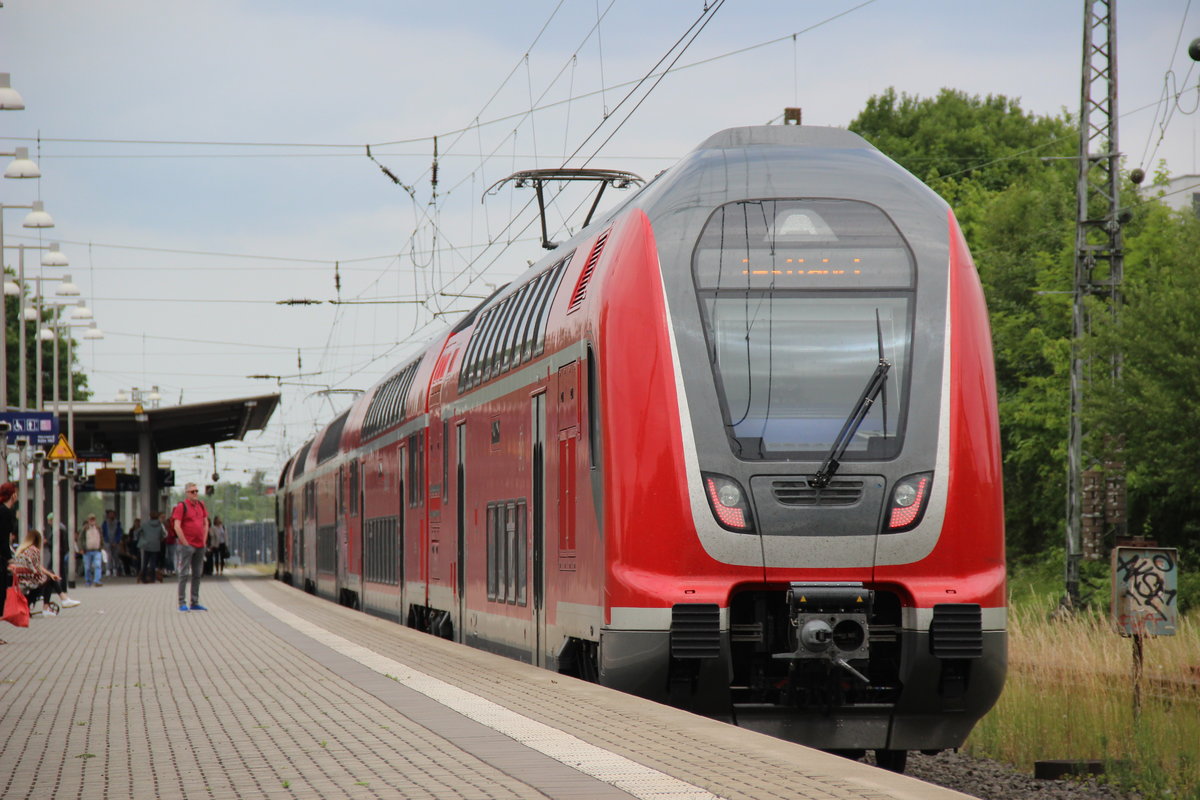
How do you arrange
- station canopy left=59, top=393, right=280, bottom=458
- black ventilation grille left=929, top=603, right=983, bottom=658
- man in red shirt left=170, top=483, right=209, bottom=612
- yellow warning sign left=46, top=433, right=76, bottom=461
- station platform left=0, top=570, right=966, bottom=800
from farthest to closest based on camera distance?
station canopy left=59, top=393, right=280, bottom=458 < yellow warning sign left=46, top=433, right=76, bottom=461 < man in red shirt left=170, top=483, right=209, bottom=612 < black ventilation grille left=929, top=603, right=983, bottom=658 < station platform left=0, top=570, right=966, bottom=800

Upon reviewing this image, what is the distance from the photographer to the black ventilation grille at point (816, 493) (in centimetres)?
921

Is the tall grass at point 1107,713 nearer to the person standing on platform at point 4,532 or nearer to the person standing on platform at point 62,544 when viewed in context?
the person standing on platform at point 4,532

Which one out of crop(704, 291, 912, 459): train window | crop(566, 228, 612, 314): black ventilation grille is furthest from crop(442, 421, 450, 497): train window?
crop(704, 291, 912, 459): train window

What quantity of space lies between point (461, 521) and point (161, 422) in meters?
31.9

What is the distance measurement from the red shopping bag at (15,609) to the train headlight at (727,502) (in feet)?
33.7

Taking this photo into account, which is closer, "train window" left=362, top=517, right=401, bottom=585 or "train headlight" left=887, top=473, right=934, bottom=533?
"train headlight" left=887, top=473, right=934, bottom=533

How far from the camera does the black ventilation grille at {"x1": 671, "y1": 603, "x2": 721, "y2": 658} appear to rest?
359 inches

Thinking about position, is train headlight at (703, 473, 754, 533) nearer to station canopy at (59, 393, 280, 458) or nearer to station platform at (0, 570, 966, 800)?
station platform at (0, 570, 966, 800)

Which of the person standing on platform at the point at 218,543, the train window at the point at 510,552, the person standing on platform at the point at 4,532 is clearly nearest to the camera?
the train window at the point at 510,552

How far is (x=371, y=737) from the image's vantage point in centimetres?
826

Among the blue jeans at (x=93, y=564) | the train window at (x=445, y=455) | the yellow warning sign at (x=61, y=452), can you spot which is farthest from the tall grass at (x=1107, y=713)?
the blue jeans at (x=93, y=564)

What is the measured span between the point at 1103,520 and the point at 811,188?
1619 centimetres

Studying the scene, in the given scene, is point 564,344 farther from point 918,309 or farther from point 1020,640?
point 1020,640

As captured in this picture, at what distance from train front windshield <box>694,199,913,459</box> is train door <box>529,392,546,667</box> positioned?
2.57 metres
